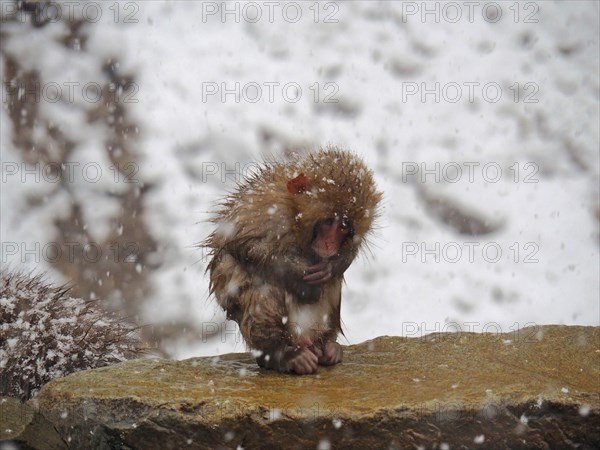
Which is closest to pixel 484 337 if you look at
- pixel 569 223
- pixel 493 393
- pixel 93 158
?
pixel 493 393

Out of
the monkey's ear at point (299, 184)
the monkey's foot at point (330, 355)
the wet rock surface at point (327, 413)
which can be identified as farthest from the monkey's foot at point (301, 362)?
the monkey's ear at point (299, 184)

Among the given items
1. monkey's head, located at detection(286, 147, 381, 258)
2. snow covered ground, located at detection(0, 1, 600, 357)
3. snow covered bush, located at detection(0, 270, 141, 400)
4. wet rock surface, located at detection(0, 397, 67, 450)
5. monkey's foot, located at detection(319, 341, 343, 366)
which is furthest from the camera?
snow covered ground, located at detection(0, 1, 600, 357)

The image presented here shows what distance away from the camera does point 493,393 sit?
11.8 ft

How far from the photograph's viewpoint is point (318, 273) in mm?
4234

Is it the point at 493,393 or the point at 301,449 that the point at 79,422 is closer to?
the point at 301,449

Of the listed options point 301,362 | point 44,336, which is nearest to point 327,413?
point 301,362

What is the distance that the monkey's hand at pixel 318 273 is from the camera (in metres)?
4.24

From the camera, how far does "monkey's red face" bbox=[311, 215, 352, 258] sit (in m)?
4.22

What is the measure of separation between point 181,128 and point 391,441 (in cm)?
779

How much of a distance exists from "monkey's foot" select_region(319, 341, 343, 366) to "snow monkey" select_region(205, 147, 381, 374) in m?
0.11

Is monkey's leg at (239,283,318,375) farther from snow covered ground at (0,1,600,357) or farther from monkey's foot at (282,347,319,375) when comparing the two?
snow covered ground at (0,1,600,357)

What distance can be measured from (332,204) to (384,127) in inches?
286

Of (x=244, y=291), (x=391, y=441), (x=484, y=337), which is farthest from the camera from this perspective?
(x=484, y=337)

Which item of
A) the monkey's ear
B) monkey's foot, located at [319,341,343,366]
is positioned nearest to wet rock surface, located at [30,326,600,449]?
monkey's foot, located at [319,341,343,366]
